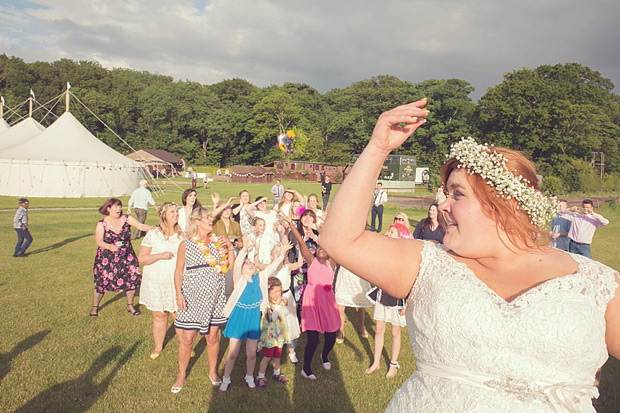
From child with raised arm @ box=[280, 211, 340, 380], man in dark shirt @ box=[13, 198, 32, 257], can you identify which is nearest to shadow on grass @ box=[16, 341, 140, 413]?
child with raised arm @ box=[280, 211, 340, 380]

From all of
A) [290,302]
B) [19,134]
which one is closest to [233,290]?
[290,302]

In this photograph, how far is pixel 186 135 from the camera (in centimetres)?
7519

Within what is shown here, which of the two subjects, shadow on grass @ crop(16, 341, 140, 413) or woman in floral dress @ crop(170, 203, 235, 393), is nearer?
shadow on grass @ crop(16, 341, 140, 413)

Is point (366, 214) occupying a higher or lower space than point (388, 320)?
higher

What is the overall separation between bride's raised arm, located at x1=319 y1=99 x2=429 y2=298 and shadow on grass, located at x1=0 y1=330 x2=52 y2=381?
5.81 metres

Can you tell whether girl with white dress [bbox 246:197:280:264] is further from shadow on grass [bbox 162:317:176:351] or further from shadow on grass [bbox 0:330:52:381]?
shadow on grass [bbox 0:330:52:381]

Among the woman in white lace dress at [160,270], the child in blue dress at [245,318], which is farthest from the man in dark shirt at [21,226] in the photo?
the child in blue dress at [245,318]

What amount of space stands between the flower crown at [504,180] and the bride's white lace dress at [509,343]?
31 cm

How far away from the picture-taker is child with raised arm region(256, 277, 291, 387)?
5520 mm

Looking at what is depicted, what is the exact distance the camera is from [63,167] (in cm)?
2753

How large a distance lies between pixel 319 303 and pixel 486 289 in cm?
428

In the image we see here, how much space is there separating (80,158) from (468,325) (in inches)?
1233

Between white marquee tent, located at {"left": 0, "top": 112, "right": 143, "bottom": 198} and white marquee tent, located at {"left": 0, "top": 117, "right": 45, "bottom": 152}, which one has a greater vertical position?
white marquee tent, located at {"left": 0, "top": 117, "right": 45, "bottom": 152}

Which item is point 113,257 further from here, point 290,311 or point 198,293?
point 290,311
